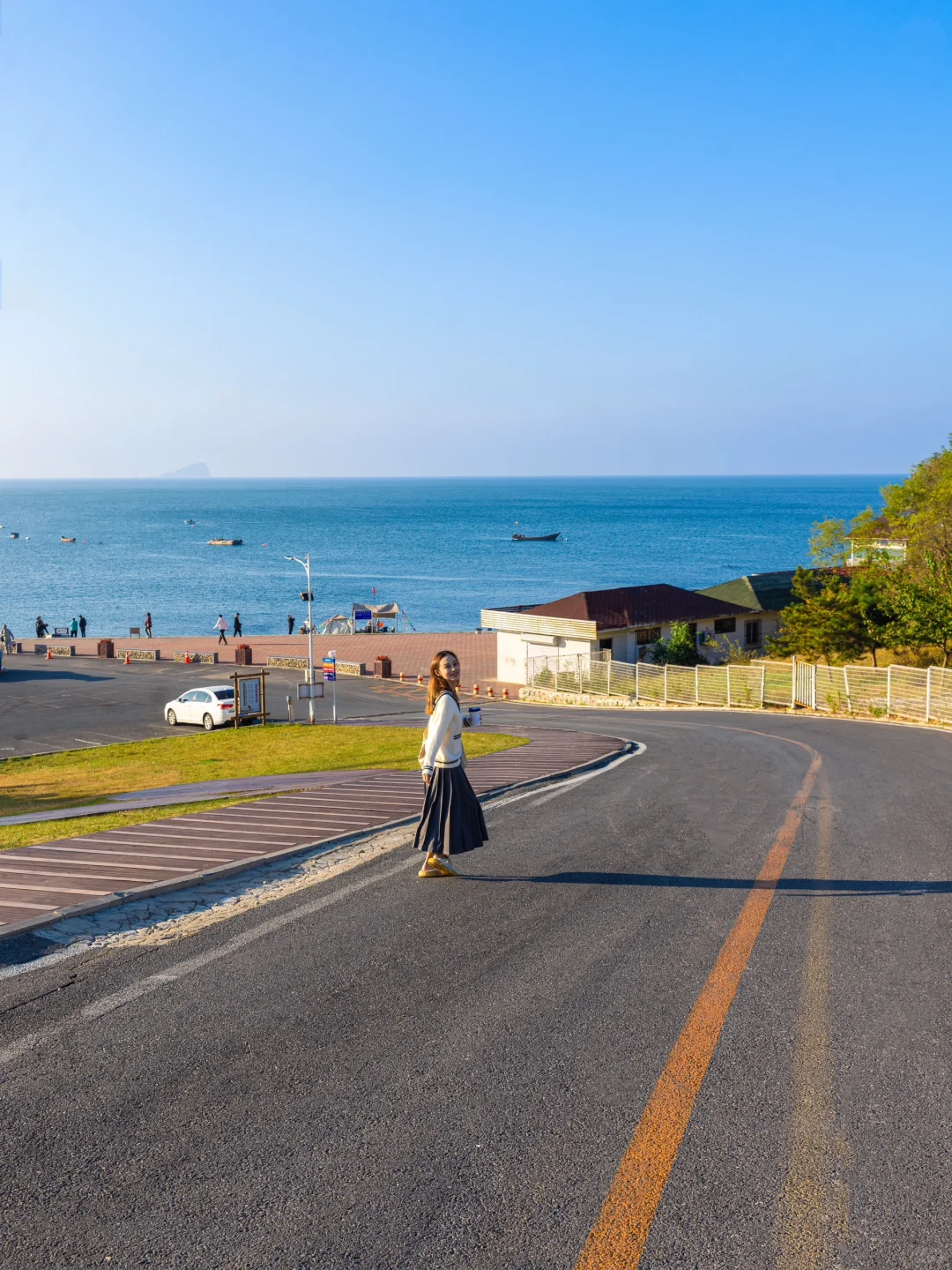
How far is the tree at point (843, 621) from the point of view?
122 ft

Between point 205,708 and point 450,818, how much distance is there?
2677 centimetres

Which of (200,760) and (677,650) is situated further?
(677,650)

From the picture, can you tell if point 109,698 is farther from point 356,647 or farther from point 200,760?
point 356,647

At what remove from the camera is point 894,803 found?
13203 millimetres

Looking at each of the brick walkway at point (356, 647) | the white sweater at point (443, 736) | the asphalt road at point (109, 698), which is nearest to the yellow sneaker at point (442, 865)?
the white sweater at point (443, 736)

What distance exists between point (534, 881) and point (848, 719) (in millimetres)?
23369

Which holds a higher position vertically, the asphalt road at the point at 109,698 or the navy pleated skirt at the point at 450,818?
the navy pleated skirt at the point at 450,818

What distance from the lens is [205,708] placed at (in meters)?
33.9

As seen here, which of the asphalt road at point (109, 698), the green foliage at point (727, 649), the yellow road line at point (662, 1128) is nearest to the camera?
the yellow road line at point (662, 1128)

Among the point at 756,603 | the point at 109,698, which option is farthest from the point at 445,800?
the point at 756,603

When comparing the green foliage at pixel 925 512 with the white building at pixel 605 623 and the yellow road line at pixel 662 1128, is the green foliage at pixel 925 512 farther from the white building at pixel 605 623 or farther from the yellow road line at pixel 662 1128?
the yellow road line at pixel 662 1128

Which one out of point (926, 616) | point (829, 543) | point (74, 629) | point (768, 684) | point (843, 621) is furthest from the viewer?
point (74, 629)

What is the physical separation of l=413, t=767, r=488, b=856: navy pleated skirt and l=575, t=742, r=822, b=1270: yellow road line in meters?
2.18

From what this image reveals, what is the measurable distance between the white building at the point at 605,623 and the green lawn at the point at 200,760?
62.9 feet
